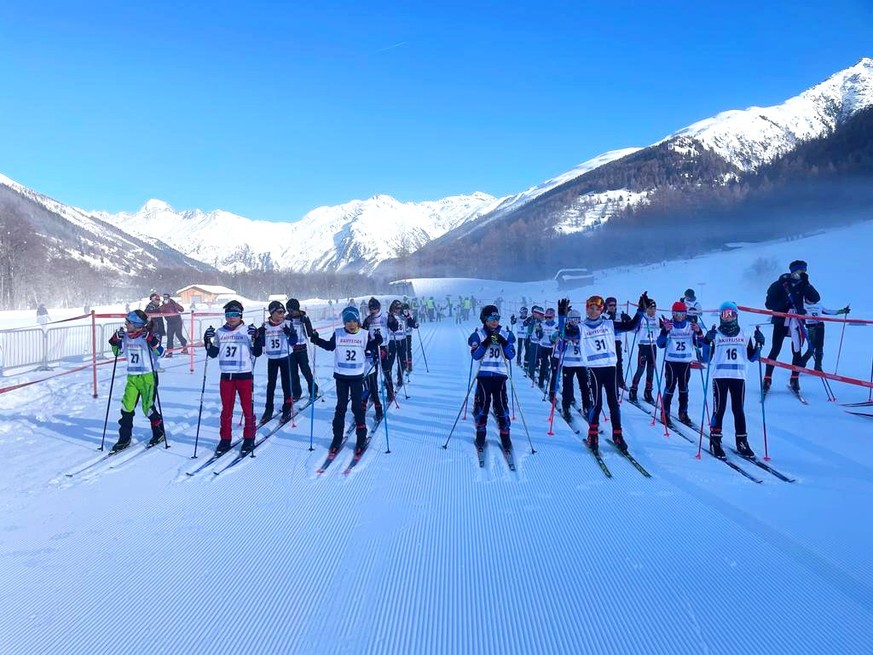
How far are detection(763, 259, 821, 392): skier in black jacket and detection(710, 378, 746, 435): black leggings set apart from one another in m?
3.93

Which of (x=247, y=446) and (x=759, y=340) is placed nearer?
(x=247, y=446)

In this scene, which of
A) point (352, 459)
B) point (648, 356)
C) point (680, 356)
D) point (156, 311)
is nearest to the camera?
point (352, 459)

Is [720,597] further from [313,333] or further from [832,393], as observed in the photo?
[832,393]

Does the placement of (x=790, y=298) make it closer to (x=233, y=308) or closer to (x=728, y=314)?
(x=728, y=314)

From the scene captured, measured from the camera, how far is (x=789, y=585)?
3465 millimetres

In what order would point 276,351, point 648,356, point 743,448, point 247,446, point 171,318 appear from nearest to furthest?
1. point 743,448
2. point 247,446
3. point 276,351
4. point 648,356
5. point 171,318

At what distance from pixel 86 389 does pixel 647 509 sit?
37.2ft

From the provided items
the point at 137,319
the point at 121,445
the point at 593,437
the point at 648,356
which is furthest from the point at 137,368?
the point at 648,356

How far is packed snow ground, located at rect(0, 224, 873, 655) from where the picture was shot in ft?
10.00

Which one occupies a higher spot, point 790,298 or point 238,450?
point 790,298

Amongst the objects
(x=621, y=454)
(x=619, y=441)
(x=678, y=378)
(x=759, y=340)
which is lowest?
(x=621, y=454)

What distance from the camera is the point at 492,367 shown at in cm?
669

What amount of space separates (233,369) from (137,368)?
135 cm

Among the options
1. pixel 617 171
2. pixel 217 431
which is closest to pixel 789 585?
pixel 217 431
